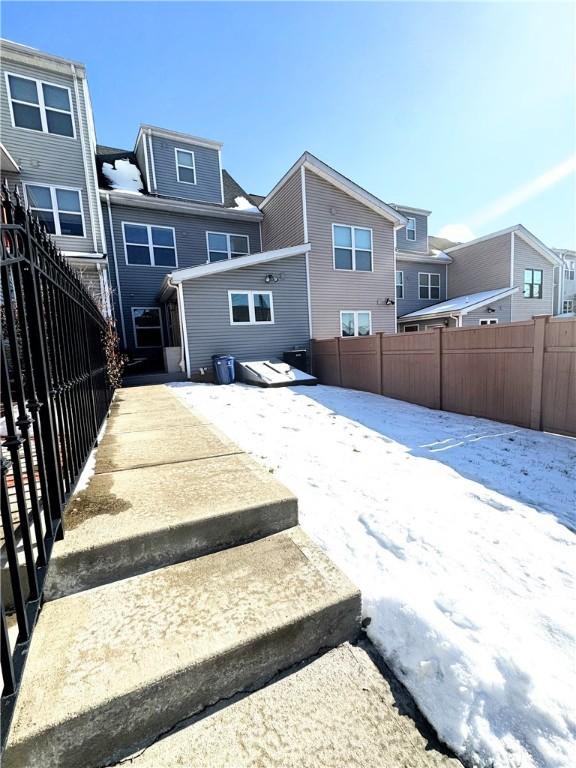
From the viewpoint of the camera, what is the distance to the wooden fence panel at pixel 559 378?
4715mm

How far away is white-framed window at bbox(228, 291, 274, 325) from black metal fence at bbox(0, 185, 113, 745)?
8373 mm

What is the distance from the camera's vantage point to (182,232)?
1271 cm

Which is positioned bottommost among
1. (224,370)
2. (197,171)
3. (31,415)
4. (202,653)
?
(202,653)

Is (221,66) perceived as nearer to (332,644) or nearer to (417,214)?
(332,644)

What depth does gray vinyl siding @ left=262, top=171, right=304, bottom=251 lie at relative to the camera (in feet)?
39.7

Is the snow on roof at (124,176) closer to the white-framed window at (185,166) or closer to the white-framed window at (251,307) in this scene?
the white-framed window at (185,166)

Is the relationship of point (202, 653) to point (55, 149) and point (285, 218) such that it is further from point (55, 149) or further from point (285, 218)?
point (55, 149)

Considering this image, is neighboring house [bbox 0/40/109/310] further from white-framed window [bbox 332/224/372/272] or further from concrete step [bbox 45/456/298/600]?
concrete step [bbox 45/456/298/600]

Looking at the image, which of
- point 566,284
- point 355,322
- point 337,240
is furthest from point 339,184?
point 566,284

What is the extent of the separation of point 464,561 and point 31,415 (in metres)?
2.58

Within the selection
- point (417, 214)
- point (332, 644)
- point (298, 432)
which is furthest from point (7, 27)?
point (417, 214)

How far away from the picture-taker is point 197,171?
1366 centimetres

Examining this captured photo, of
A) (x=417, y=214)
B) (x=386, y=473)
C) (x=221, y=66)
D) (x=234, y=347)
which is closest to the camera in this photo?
(x=386, y=473)

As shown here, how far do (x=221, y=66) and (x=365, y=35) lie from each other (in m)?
3.34
